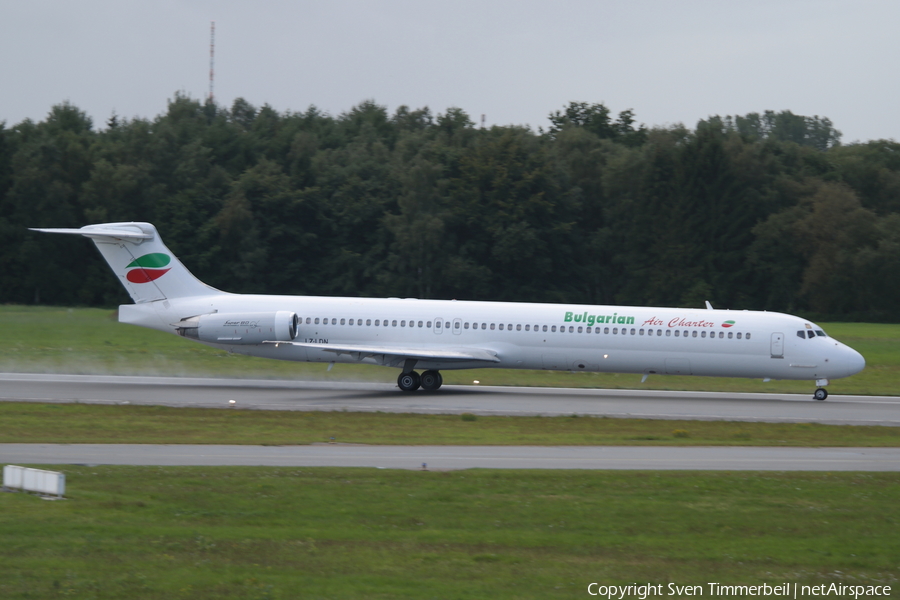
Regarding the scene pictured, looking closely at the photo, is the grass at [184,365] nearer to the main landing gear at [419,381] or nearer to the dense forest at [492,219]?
the main landing gear at [419,381]

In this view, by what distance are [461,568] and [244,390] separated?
22223 millimetres

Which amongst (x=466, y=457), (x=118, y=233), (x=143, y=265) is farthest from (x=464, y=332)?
(x=466, y=457)

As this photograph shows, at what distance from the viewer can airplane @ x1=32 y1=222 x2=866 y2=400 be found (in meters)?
31.1

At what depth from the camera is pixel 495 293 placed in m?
69.2

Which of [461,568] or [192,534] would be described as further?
[192,534]

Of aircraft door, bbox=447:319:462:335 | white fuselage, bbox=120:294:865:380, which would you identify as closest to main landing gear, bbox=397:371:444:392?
white fuselage, bbox=120:294:865:380

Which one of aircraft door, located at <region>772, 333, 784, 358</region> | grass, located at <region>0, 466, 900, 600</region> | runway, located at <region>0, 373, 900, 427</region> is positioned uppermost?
aircraft door, located at <region>772, 333, 784, 358</region>

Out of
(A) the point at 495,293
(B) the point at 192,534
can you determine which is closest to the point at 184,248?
(A) the point at 495,293

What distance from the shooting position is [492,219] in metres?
69.7

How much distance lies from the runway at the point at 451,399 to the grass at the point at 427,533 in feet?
35.8

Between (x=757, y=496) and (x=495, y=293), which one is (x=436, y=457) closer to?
(x=757, y=496)

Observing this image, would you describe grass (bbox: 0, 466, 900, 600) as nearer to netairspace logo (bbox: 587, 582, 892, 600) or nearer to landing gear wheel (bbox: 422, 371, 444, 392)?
netairspace logo (bbox: 587, 582, 892, 600)

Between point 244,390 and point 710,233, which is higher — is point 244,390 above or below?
below

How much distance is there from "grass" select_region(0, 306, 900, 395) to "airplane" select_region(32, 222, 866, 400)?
403 centimetres
